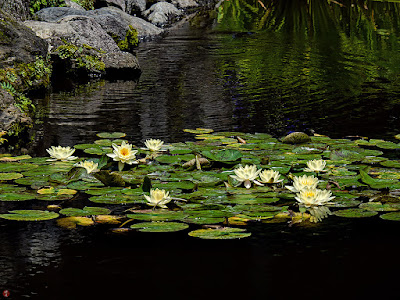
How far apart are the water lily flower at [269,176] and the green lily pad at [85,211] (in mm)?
846

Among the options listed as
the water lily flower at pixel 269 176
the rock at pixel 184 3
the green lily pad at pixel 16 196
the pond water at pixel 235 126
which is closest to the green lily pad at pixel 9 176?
the green lily pad at pixel 16 196

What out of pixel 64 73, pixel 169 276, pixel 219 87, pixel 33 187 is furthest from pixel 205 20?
pixel 169 276

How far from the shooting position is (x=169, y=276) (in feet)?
7.54

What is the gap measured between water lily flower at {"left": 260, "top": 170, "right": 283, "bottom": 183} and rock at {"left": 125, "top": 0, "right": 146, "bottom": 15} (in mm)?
11856

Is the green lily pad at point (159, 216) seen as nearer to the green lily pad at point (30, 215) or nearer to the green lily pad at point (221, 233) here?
the green lily pad at point (221, 233)

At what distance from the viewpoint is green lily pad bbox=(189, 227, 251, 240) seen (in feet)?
8.42

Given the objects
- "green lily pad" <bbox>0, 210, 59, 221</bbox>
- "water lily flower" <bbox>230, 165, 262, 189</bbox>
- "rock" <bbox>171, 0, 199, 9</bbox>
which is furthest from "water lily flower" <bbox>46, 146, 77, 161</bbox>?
"rock" <bbox>171, 0, 199, 9</bbox>

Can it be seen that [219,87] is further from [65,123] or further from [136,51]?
[136,51]

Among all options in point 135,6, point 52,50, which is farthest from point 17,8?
point 135,6

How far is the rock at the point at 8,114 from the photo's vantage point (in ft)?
15.1

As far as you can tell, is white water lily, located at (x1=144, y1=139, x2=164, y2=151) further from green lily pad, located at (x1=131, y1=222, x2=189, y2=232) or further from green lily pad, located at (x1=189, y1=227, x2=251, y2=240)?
green lily pad, located at (x1=189, y1=227, x2=251, y2=240)

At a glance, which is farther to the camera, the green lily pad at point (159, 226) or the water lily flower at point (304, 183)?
the water lily flower at point (304, 183)

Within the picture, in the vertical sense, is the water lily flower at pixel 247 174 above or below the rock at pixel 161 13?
below

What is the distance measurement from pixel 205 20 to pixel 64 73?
289 inches
